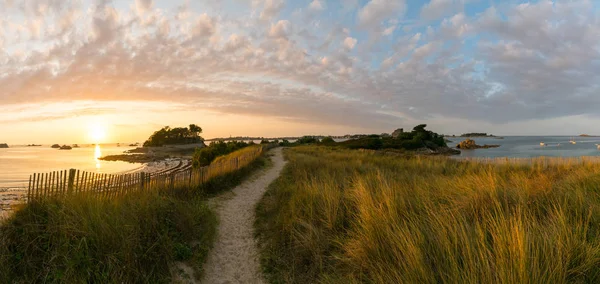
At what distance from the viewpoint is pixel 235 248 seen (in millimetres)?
7070

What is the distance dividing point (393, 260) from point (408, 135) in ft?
248

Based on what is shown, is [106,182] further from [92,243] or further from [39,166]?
[39,166]

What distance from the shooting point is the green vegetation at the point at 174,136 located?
360ft

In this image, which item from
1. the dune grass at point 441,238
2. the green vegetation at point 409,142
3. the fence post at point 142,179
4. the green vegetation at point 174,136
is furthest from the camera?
the green vegetation at point 174,136

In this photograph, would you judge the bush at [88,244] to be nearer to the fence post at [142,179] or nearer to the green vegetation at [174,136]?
the fence post at [142,179]

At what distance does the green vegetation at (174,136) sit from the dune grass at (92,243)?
11327 cm

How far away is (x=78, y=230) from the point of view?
4.78 meters

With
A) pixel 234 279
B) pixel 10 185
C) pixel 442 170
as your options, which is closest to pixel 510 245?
pixel 234 279

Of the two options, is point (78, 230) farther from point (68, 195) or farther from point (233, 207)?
point (233, 207)

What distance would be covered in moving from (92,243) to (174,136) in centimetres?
11883

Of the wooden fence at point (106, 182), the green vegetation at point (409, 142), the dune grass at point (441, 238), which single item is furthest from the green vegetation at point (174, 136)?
the dune grass at point (441, 238)

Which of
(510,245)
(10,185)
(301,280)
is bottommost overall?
(10,185)

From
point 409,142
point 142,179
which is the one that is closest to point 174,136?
point 409,142

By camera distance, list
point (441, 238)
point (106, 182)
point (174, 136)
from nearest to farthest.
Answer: point (441, 238) < point (106, 182) < point (174, 136)
